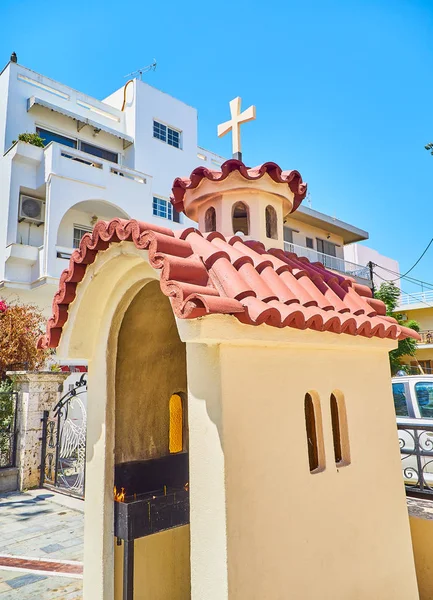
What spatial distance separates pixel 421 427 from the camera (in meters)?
4.77

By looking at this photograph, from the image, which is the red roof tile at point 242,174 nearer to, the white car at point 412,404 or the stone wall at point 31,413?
the white car at point 412,404

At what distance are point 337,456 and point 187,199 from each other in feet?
10.3

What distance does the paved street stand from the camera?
4887 mm

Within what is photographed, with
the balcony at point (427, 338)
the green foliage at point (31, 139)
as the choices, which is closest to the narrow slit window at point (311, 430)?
the green foliage at point (31, 139)

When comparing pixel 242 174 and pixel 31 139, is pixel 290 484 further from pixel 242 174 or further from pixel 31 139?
pixel 31 139

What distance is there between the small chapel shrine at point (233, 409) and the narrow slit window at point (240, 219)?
19 mm

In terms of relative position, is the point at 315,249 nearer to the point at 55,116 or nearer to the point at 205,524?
the point at 55,116

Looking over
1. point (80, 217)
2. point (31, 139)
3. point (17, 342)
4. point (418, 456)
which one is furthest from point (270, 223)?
point (80, 217)

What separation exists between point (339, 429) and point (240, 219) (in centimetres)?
258

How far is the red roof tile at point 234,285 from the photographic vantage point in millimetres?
2732

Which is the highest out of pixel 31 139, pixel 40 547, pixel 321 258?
pixel 31 139

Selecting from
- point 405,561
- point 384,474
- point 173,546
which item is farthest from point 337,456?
point 173,546

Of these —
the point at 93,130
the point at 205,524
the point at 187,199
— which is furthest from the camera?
the point at 93,130

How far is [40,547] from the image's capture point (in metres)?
6.14
